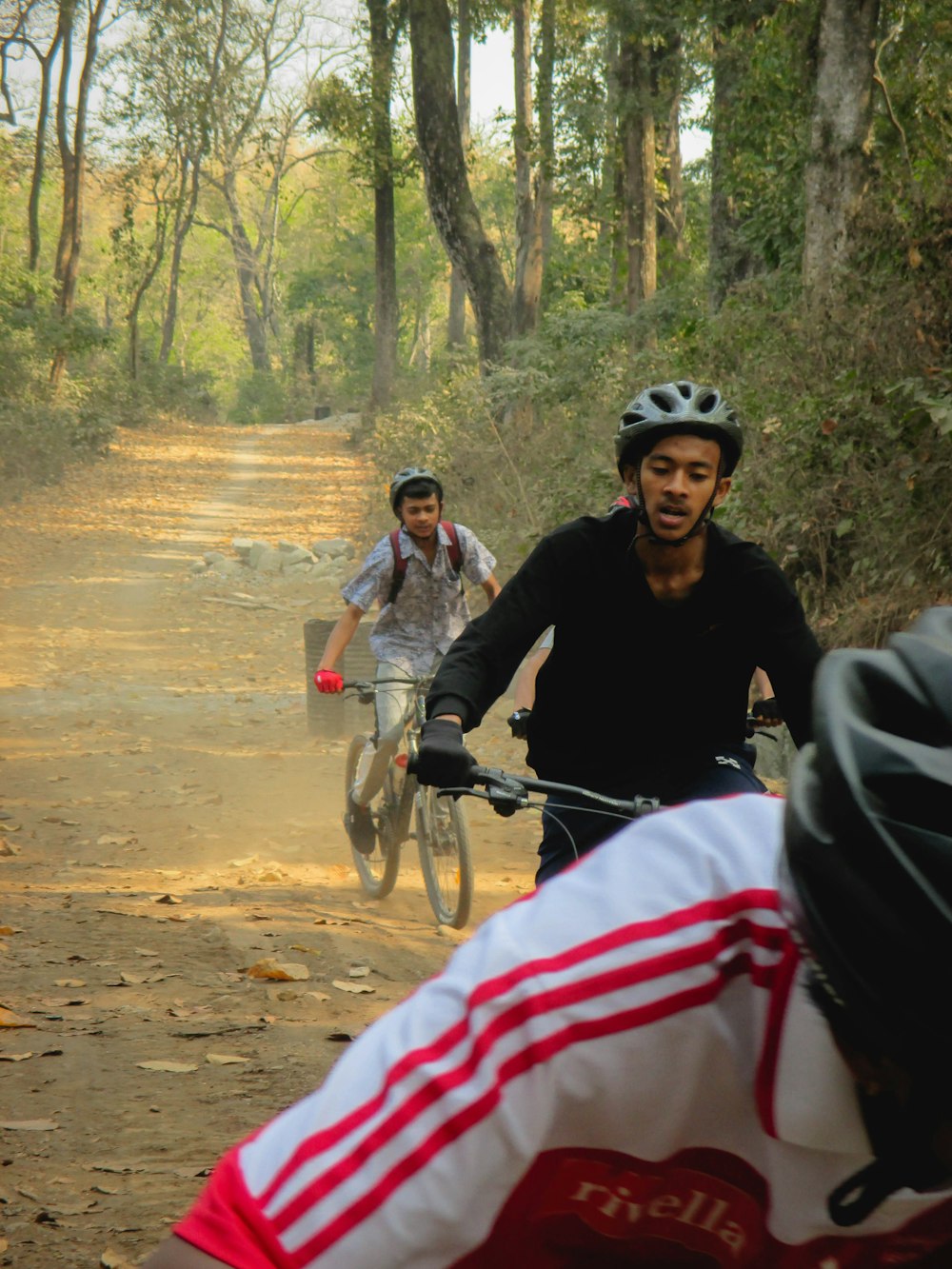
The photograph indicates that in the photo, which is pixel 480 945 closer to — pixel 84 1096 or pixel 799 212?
pixel 84 1096

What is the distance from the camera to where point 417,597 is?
7492 millimetres

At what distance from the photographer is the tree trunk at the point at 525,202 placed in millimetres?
22406

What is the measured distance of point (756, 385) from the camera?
10359 mm

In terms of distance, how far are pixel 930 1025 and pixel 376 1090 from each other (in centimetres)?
49

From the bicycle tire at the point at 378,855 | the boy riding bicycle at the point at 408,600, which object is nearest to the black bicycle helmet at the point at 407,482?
the boy riding bicycle at the point at 408,600

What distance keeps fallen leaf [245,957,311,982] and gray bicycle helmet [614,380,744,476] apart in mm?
3027

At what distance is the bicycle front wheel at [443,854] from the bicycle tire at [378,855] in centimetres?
26

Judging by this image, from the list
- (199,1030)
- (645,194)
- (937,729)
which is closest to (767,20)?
(645,194)

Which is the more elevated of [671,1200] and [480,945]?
[480,945]

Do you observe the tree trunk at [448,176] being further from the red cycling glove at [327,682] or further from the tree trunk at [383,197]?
the red cycling glove at [327,682]

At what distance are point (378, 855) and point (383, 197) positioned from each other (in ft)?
92.4

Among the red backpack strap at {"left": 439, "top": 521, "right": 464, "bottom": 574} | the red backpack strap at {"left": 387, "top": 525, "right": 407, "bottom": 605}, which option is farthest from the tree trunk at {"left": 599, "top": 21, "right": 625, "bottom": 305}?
the red backpack strap at {"left": 387, "top": 525, "right": 407, "bottom": 605}

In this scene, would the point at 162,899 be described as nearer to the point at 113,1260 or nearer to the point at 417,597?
the point at 417,597

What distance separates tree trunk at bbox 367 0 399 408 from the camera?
28.8m
